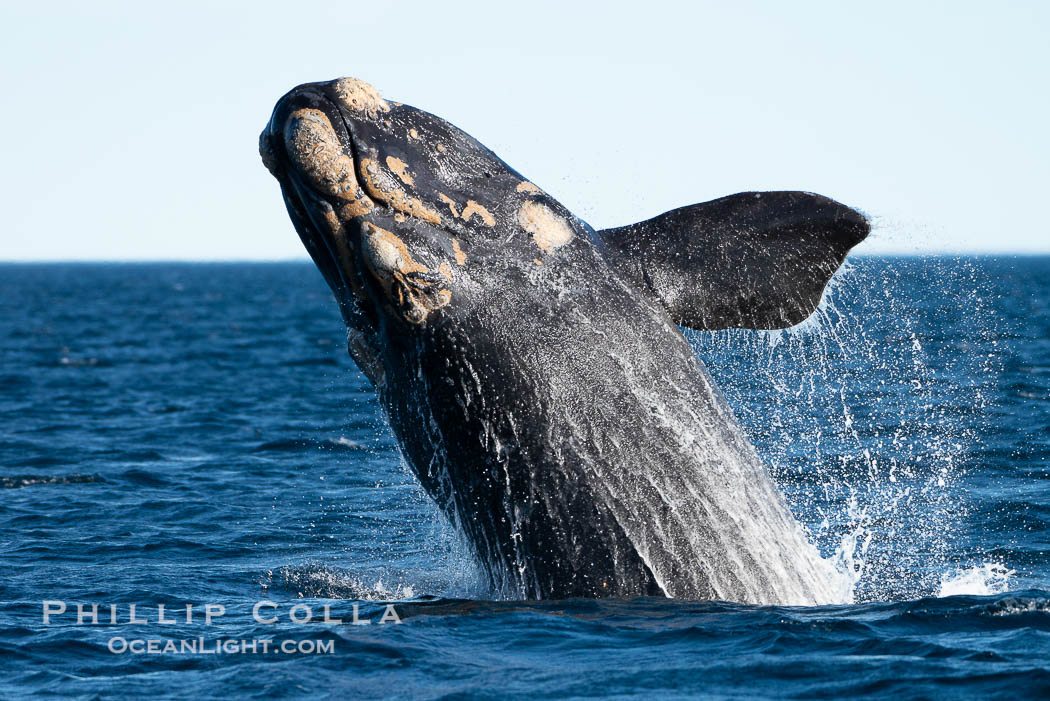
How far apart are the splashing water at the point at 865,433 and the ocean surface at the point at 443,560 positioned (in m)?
0.07

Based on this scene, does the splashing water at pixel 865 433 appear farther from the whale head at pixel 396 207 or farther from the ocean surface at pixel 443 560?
the whale head at pixel 396 207

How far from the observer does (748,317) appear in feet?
30.0

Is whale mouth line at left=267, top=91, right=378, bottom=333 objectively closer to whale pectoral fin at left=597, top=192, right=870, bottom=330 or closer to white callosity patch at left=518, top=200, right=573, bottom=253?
white callosity patch at left=518, top=200, right=573, bottom=253

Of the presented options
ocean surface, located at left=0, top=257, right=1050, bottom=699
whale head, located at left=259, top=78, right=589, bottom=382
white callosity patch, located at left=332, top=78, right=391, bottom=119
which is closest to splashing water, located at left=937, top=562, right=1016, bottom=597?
ocean surface, located at left=0, top=257, right=1050, bottom=699

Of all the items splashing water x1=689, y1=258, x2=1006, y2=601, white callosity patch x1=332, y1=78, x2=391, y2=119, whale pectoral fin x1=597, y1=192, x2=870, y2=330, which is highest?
white callosity patch x1=332, y1=78, x2=391, y2=119

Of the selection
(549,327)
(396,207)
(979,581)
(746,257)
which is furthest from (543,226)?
(979,581)

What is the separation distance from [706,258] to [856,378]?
69.1ft

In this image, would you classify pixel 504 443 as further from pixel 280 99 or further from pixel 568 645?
pixel 280 99

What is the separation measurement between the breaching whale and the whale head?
15mm

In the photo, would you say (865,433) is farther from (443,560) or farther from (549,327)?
(549,327)

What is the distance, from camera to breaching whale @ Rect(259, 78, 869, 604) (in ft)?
28.4

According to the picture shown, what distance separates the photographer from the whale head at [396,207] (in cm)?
855

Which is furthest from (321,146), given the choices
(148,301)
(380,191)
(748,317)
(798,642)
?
(148,301)

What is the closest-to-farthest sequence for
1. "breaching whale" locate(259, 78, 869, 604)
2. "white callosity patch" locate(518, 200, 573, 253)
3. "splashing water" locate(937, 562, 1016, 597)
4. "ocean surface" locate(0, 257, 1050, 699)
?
1. "ocean surface" locate(0, 257, 1050, 699)
2. "breaching whale" locate(259, 78, 869, 604)
3. "white callosity patch" locate(518, 200, 573, 253)
4. "splashing water" locate(937, 562, 1016, 597)
